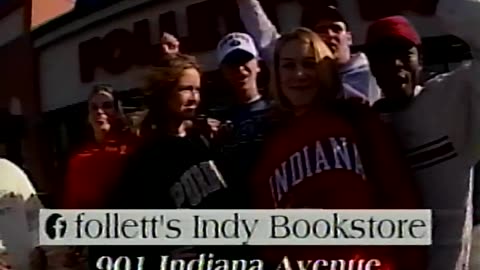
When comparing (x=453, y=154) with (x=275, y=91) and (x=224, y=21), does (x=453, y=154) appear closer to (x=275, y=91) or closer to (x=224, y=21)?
(x=275, y=91)

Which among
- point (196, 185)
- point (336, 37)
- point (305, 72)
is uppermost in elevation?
point (336, 37)

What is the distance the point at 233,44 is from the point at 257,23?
0.10 m

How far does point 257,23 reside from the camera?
3832 millimetres

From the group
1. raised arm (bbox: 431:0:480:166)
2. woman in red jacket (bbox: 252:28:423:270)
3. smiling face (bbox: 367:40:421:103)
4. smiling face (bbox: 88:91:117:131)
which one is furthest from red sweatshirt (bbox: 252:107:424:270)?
smiling face (bbox: 88:91:117:131)

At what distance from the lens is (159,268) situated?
3867mm

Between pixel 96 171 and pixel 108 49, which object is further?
pixel 96 171

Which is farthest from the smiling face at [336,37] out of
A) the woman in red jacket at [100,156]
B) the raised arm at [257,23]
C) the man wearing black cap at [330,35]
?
the woman in red jacket at [100,156]

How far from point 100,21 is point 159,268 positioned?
0.80 metres

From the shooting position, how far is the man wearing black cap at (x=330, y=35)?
3.82 m

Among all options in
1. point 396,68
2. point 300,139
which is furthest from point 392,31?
point 300,139

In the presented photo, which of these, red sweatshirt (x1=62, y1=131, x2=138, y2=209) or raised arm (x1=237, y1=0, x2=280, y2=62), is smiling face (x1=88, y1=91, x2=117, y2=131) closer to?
red sweatshirt (x1=62, y1=131, x2=138, y2=209)

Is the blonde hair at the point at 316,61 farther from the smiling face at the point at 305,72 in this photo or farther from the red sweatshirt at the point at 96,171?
the red sweatshirt at the point at 96,171

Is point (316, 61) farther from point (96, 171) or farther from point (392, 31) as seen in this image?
point (96, 171)

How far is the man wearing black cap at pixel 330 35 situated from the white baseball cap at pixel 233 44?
0.08 ft
